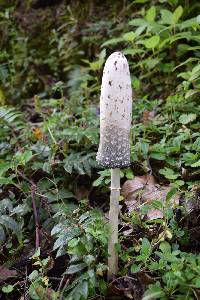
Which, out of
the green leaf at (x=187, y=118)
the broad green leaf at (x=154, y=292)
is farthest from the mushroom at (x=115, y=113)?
the green leaf at (x=187, y=118)

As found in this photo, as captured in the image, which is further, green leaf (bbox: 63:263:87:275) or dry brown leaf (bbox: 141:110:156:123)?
dry brown leaf (bbox: 141:110:156:123)

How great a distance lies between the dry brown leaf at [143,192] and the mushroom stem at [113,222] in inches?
14.5

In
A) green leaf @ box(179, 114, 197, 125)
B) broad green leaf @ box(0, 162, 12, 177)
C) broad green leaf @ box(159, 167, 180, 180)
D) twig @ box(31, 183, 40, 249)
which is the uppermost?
green leaf @ box(179, 114, 197, 125)

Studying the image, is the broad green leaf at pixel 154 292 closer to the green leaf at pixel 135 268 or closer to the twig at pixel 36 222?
the green leaf at pixel 135 268

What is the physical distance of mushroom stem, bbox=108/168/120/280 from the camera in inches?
87.3

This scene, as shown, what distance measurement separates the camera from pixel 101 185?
304 cm

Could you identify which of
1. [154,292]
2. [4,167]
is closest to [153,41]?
[4,167]

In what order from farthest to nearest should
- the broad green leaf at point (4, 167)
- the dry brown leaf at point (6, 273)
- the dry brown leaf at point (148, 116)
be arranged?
1. the dry brown leaf at point (148, 116)
2. the broad green leaf at point (4, 167)
3. the dry brown leaf at point (6, 273)

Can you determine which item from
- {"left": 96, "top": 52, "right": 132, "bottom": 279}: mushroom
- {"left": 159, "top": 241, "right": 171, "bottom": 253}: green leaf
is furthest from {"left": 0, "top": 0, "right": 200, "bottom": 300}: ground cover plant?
{"left": 96, "top": 52, "right": 132, "bottom": 279}: mushroom

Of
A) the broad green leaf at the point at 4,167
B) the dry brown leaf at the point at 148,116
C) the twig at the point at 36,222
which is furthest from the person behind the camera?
the dry brown leaf at the point at 148,116

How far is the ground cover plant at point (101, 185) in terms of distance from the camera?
2.21 metres

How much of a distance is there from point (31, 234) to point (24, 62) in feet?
10.0

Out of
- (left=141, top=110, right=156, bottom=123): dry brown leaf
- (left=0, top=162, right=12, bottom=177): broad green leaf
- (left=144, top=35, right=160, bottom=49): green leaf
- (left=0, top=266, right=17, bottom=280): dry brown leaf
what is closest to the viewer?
(left=0, top=266, right=17, bottom=280): dry brown leaf

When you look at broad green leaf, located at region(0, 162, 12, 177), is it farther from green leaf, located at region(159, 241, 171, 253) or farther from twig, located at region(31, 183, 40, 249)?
green leaf, located at region(159, 241, 171, 253)
